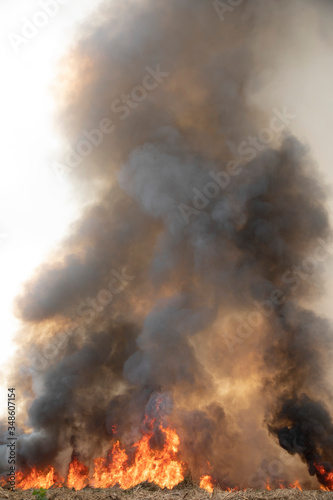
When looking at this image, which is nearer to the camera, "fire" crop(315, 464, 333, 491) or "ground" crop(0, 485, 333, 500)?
"ground" crop(0, 485, 333, 500)

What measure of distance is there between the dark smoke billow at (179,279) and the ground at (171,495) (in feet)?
14.5

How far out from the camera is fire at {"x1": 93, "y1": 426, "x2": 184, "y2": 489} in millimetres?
23859

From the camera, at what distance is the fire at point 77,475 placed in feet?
86.2

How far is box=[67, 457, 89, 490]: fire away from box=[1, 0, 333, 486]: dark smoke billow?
91 cm

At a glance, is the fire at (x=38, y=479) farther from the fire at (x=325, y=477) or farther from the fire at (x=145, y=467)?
the fire at (x=325, y=477)

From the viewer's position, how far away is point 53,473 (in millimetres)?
27438

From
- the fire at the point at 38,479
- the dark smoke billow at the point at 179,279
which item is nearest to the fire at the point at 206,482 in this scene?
the dark smoke billow at the point at 179,279

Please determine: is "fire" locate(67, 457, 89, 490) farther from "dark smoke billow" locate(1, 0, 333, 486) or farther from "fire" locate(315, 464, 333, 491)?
"fire" locate(315, 464, 333, 491)

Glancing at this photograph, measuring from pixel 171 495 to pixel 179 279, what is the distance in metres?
20.6

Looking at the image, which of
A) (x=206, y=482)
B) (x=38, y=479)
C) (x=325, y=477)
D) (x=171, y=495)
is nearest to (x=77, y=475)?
(x=38, y=479)

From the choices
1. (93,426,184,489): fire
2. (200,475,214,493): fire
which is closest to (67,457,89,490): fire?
(93,426,184,489): fire

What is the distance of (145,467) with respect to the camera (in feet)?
81.3

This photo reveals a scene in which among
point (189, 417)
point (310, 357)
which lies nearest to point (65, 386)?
point (189, 417)

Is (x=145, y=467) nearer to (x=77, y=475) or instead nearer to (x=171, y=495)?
(x=171, y=495)
